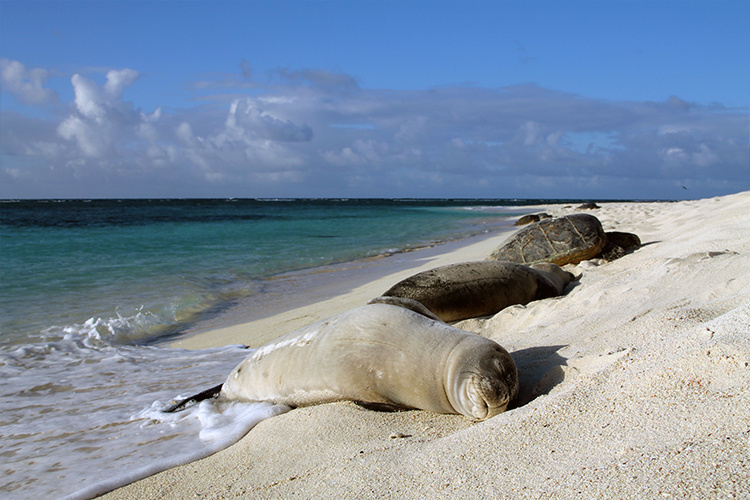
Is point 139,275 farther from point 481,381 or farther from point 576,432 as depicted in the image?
point 576,432

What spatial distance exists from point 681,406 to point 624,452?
0.32m

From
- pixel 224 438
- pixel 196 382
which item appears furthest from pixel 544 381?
pixel 196 382

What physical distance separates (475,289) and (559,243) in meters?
2.98

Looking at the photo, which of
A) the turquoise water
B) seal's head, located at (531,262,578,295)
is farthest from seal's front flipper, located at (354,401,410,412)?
the turquoise water

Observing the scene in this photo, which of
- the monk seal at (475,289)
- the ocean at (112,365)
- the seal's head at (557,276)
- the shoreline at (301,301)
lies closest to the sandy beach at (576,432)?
the ocean at (112,365)

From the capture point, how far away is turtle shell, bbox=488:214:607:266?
751 cm

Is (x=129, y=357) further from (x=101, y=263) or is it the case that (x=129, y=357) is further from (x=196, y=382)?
(x=101, y=263)

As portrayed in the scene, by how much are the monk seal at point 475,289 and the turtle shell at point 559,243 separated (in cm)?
191

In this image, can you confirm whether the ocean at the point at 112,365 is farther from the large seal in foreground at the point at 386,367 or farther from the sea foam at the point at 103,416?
the large seal in foreground at the point at 386,367

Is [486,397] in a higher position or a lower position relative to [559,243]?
lower

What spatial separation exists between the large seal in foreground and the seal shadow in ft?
0.49

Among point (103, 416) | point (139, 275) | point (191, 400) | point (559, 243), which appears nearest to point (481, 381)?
point (191, 400)

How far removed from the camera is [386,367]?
113 inches

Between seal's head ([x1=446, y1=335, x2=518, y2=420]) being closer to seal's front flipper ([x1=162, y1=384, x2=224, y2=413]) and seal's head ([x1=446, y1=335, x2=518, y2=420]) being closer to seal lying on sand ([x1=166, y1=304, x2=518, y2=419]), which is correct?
seal lying on sand ([x1=166, y1=304, x2=518, y2=419])
